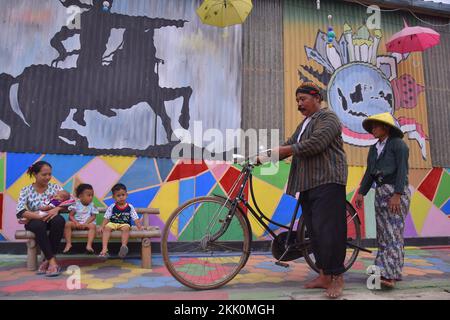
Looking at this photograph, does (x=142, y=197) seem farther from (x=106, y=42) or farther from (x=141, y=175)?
(x=106, y=42)

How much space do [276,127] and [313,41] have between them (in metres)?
1.69

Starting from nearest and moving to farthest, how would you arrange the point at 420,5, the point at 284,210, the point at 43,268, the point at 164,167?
1. the point at 43,268
2. the point at 164,167
3. the point at 284,210
4. the point at 420,5

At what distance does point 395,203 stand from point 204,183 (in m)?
2.75

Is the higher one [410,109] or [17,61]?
[17,61]

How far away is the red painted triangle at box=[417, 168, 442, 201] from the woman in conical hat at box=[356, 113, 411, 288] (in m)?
2.92

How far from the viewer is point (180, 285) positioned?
11.5ft

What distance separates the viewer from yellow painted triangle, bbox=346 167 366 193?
5.84m

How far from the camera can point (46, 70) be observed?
515 cm

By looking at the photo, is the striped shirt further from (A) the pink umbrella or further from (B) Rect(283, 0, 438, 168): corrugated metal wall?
(A) the pink umbrella

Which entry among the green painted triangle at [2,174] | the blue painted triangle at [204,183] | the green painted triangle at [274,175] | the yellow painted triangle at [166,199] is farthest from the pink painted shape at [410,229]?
the green painted triangle at [2,174]

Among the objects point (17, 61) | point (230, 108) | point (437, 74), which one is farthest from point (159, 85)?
point (437, 74)

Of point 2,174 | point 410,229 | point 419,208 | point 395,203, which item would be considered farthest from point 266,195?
point 2,174

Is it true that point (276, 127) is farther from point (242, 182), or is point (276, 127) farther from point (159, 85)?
point (242, 182)
